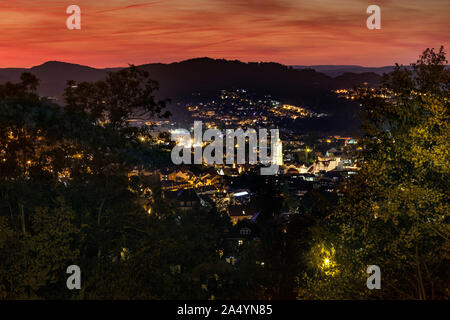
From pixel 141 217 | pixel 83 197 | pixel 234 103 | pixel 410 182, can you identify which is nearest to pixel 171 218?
pixel 141 217

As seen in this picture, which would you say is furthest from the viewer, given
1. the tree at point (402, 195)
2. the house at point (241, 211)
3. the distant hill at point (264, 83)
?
the distant hill at point (264, 83)

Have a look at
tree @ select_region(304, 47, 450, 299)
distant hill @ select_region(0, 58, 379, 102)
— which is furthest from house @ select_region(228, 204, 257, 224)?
distant hill @ select_region(0, 58, 379, 102)

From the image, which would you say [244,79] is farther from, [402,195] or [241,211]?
[402,195]

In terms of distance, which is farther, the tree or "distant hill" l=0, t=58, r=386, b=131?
"distant hill" l=0, t=58, r=386, b=131

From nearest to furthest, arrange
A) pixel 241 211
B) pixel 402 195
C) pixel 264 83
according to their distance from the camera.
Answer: pixel 402 195
pixel 241 211
pixel 264 83

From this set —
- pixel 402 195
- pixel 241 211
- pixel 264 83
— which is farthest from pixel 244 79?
pixel 402 195

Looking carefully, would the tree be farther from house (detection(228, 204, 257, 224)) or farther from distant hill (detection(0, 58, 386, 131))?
distant hill (detection(0, 58, 386, 131))

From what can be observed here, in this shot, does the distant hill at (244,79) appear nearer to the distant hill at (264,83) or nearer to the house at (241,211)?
the distant hill at (264,83)

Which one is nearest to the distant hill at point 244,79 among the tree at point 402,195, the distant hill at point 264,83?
the distant hill at point 264,83

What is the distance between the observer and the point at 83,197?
10156 millimetres

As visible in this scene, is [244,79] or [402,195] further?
[244,79]
